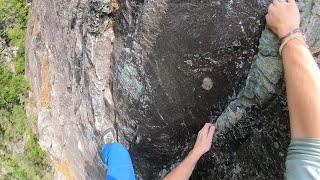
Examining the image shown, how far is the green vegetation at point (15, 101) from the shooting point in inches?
326

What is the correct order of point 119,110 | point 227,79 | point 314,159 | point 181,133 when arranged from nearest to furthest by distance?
point 314,159 → point 227,79 → point 181,133 → point 119,110

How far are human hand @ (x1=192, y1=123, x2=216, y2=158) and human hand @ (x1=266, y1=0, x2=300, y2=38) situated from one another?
1.20 meters

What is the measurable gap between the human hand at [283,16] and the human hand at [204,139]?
1.20m

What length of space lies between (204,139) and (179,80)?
580 millimetres

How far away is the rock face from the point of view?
11.7ft

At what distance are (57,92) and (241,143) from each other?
375 cm

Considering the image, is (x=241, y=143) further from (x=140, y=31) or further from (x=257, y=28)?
(x=140, y=31)

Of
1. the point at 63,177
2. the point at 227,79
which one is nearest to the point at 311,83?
the point at 227,79

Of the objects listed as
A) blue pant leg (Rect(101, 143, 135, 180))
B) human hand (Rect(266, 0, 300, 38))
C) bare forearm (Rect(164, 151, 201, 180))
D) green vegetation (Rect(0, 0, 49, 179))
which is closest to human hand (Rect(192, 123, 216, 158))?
bare forearm (Rect(164, 151, 201, 180))

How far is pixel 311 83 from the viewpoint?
2.75 m

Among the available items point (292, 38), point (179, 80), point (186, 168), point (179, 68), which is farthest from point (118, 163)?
point (292, 38)

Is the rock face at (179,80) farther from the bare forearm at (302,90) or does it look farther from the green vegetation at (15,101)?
the green vegetation at (15,101)

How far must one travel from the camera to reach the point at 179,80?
4086 millimetres

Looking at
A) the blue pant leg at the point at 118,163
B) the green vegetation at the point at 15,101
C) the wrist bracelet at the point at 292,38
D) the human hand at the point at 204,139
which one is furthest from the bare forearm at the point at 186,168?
the green vegetation at the point at 15,101
